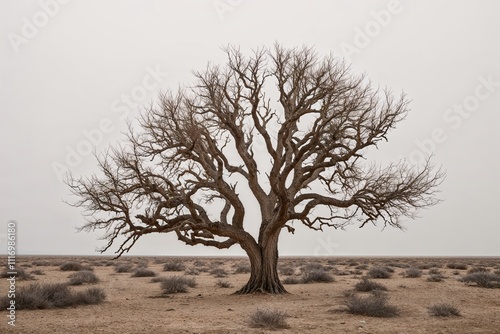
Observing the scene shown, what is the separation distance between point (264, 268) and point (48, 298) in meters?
8.08

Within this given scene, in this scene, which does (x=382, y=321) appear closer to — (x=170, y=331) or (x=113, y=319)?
(x=170, y=331)

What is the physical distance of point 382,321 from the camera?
11.4 metres

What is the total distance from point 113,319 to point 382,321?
725 centimetres

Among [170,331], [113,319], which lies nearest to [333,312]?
[170,331]

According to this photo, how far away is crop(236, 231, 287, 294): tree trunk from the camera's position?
17.6 metres

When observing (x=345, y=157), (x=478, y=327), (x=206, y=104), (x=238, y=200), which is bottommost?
(x=478, y=327)

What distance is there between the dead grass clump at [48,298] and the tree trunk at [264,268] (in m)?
5.96

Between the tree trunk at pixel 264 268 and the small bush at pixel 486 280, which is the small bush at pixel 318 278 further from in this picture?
the small bush at pixel 486 280

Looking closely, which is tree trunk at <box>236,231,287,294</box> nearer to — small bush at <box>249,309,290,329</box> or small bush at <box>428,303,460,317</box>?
small bush at <box>428,303,460,317</box>

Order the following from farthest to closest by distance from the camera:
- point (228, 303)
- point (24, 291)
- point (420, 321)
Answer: point (228, 303) → point (24, 291) → point (420, 321)

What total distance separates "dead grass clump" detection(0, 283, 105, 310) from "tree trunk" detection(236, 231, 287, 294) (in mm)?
→ 5964

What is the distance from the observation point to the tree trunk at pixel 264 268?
691 inches

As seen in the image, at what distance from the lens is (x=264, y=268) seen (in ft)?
58.1

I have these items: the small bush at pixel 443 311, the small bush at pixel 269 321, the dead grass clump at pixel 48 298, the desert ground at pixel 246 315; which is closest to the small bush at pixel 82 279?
the desert ground at pixel 246 315
